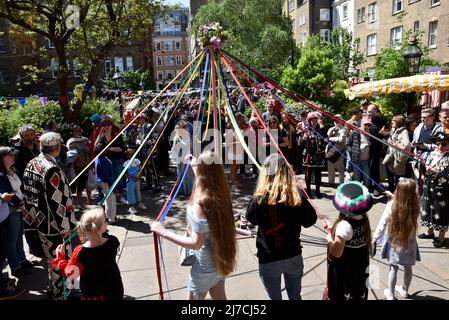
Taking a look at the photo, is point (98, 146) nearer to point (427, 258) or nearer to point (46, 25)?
point (427, 258)

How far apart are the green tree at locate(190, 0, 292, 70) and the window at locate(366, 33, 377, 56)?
597 centimetres

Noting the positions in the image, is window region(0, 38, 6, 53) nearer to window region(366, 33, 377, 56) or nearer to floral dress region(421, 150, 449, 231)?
window region(366, 33, 377, 56)

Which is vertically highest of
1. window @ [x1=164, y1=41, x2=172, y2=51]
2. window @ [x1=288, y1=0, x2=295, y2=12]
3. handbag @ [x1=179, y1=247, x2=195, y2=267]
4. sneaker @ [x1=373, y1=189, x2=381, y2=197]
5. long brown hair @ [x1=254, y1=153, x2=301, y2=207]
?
window @ [x1=164, y1=41, x2=172, y2=51]

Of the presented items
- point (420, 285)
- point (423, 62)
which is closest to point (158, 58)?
point (423, 62)

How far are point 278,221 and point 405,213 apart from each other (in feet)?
4.88

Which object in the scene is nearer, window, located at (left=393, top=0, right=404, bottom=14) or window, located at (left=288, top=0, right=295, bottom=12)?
window, located at (left=393, top=0, right=404, bottom=14)

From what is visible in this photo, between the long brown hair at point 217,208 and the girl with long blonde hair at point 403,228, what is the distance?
5.70 ft

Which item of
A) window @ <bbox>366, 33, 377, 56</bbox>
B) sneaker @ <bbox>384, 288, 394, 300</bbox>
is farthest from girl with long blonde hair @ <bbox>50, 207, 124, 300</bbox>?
window @ <bbox>366, 33, 377, 56</bbox>

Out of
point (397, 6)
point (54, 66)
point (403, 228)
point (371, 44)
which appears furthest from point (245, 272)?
point (54, 66)

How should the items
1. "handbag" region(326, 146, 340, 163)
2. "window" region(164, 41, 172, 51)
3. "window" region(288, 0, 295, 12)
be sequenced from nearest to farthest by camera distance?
"handbag" region(326, 146, 340, 163)
"window" region(288, 0, 295, 12)
"window" region(164, 41, 172, 51)

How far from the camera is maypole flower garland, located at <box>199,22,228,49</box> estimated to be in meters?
4.91

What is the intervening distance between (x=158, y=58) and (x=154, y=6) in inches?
2418

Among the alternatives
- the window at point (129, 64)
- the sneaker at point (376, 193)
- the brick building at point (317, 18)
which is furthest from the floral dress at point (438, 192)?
the window at point (129, 64)

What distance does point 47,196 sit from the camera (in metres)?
3.49
